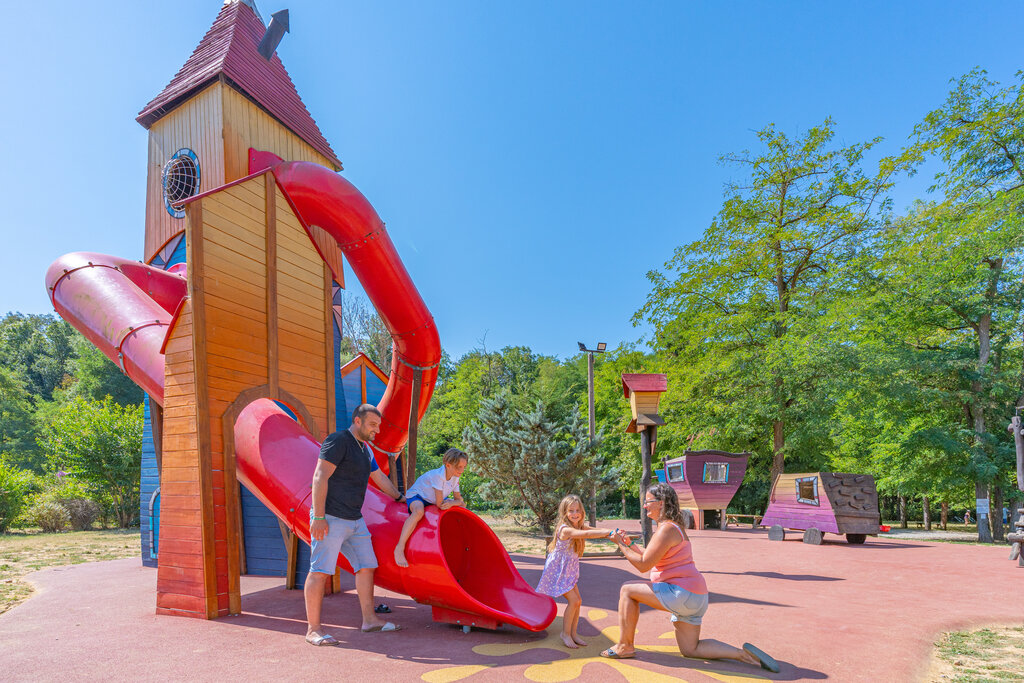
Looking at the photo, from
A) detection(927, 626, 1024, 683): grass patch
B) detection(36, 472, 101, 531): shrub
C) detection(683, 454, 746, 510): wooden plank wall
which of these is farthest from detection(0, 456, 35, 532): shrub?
detection(927, 626, 1024, 683): grass patch

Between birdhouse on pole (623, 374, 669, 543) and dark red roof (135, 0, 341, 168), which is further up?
dark red roof (135, 0, 341, 168)

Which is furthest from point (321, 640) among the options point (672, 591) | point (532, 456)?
point (532, 456)

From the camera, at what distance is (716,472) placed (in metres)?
18.0

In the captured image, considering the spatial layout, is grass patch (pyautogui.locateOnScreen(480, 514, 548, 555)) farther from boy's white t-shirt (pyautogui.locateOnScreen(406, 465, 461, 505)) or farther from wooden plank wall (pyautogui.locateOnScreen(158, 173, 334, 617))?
boy's white t-shirt (pyautogui.locateOnScreen(406, 465, 461, 505))

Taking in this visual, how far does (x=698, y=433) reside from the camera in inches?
860

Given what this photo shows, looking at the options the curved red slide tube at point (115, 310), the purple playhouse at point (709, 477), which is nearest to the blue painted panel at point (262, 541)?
the curved red slide tube at point (115, 310)

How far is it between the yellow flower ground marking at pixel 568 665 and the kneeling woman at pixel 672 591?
200 mm

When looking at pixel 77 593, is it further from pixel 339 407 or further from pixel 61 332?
pixel 61 332

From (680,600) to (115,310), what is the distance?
6494 millimetres

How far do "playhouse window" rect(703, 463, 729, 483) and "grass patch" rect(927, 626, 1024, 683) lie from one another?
1245 centimetres

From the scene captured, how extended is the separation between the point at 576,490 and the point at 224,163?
11.3 m

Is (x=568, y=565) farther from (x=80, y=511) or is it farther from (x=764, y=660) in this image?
(x=80, y=511)

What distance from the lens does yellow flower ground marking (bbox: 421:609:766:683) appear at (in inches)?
152

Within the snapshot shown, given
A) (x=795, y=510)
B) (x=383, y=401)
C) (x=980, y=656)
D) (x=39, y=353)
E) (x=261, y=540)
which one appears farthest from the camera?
(x=39, y=353)
